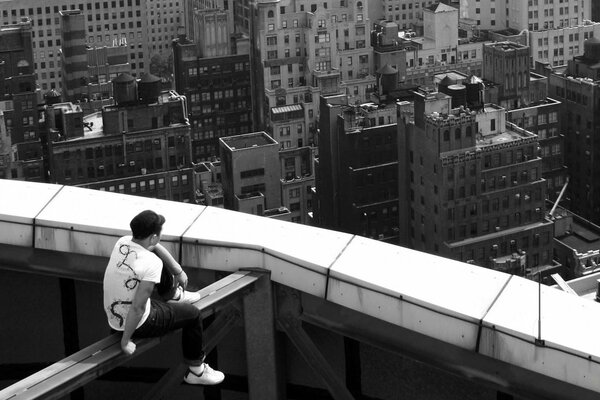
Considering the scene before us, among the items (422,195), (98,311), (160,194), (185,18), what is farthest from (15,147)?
(98,311)

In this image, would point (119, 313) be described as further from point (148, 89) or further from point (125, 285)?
point (148, 89)

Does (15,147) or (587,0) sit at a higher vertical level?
(587,0)

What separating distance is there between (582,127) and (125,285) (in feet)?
258

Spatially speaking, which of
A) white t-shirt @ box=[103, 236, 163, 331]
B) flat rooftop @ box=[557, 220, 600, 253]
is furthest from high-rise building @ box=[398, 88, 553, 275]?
white t-shirt @ box=[103, 236, 163, 331]

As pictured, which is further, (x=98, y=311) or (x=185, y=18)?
(x=185, y=18)

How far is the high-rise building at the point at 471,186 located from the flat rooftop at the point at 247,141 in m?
10.5

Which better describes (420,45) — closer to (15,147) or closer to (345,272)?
(15,147)

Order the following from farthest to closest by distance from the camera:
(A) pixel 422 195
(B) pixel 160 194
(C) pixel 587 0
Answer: (C) pixel 587 0 < (B) pixel 160 194 < (A) pixel 422 195

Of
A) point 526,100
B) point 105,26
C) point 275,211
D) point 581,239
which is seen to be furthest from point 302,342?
point 105,26

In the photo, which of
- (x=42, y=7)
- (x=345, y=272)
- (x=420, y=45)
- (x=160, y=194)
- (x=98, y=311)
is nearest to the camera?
(x=345, y=272)

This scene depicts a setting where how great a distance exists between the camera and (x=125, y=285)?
8727 mm

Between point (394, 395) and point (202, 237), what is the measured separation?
6.84 ft

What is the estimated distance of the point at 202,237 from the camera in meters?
9.69

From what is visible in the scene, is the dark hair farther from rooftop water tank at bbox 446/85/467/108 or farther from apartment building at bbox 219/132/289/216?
apartment building at bbox 219/132/289/216
